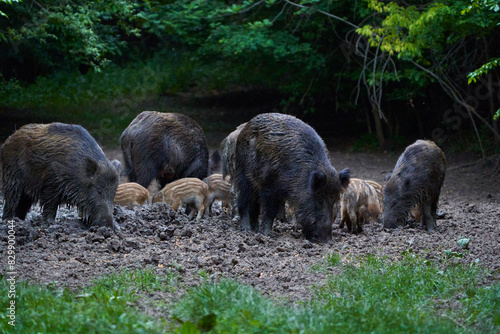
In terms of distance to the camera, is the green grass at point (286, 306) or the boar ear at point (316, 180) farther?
the boar ear at point (316, 180)

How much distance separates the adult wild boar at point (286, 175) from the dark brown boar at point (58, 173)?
5.37ft

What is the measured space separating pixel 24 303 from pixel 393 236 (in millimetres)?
4313

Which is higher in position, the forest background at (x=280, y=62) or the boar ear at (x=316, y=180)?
the forest background at (x=280, y=62)

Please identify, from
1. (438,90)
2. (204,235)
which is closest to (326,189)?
(204,235)

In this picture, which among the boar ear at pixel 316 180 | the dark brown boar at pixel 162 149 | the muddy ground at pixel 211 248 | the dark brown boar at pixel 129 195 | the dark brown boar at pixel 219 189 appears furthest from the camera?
the dark brown boar at pixel 162 149

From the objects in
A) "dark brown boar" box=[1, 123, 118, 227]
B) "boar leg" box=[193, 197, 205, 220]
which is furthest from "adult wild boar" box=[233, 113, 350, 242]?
"dark brown boar" box=[1, 123, 118, 227]

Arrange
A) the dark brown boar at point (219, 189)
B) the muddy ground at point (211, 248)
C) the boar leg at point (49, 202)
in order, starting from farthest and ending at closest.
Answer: the dark brown boar at point (219, 189), the boar leg at point (49, 202), the muddy ground at point (211, 248)

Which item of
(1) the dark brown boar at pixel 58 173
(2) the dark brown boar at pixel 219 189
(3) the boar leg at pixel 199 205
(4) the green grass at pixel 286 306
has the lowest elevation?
(3) the boar leg at pixel 199 205

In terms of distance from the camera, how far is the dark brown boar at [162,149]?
30.9 ft

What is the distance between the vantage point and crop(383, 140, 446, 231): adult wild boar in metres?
7.67

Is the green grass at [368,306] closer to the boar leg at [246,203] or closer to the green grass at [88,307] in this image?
the green grass at [88,307]

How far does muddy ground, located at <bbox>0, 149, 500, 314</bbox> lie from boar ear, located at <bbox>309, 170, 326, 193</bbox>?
0.61 metres

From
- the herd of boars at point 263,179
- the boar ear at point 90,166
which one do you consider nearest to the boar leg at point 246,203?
the herd of boars at point 263,179

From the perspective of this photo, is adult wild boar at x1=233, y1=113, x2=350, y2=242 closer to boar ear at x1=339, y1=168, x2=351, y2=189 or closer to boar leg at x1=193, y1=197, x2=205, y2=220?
boar ear at x1=339, y1=168, x2=351, y2=189
